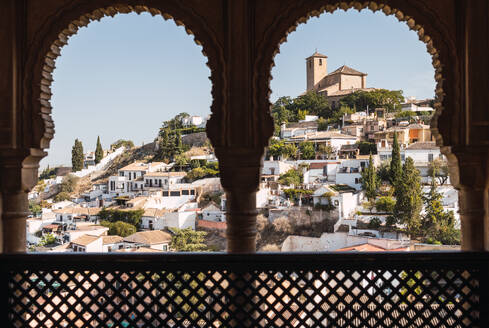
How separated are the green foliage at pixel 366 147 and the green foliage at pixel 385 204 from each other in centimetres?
413

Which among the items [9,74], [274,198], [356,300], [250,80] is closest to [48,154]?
[9,74]

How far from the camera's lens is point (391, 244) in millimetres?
8461

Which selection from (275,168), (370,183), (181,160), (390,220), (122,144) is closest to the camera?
(390,220)

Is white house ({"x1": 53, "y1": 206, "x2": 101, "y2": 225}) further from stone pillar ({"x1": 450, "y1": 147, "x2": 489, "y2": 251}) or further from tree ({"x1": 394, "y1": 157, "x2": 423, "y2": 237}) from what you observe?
stone pillar ({"x1": 450, "y1": 147, "x2": 489, "y2": 251})

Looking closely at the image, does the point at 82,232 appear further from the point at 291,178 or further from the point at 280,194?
the point at 291,178

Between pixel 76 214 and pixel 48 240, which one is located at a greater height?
pixel 76 214

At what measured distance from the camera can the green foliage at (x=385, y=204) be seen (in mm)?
9384

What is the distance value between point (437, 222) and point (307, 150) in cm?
608

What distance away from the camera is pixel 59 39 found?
2.60 m

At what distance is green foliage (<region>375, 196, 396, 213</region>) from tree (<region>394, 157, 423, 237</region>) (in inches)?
5.9

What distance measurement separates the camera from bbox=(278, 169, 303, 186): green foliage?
1184cm

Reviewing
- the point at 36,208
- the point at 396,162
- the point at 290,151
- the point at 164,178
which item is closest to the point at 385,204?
the point at 396,162

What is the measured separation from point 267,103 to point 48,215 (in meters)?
12.1

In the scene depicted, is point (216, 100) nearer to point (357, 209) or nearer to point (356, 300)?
point (356, 300)
